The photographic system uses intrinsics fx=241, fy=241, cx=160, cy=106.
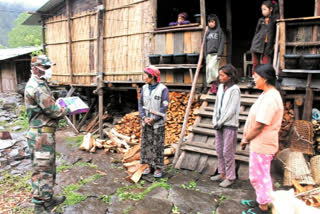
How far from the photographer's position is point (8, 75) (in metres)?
18.2

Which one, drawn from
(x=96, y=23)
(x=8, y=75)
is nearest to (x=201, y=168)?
(x=96, y=23)

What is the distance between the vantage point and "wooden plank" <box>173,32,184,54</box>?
6.13m

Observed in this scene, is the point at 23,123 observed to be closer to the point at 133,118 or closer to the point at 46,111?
the point at 133,118

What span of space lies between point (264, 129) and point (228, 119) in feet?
3.03

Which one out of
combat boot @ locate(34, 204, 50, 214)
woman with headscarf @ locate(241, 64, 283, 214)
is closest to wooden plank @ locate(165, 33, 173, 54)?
woman with headscarf @ locate(241, 64, 283, 214)

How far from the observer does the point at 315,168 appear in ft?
12.8

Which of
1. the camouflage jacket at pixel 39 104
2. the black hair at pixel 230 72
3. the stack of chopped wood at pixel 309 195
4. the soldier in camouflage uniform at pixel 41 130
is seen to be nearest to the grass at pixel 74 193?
the soldier in camouflage uniform at pixel 41 130

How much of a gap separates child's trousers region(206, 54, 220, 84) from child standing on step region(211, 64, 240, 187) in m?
1.72

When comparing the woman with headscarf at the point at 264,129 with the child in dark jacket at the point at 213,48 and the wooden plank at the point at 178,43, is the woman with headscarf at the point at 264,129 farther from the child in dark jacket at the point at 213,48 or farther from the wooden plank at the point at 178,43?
the wooden plank at the point at 178,43

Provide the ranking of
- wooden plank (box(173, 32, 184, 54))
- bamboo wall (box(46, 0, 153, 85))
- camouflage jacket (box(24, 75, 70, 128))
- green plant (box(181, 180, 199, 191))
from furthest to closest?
1. bamboo wall (box(46, 0, 153, 85))
2. wooden plank (box(173, 32, 184, 54))
3. green plant (box(181, 180, 199, 191))
4. camouflage jacket (box(24, 75, 70, 128))

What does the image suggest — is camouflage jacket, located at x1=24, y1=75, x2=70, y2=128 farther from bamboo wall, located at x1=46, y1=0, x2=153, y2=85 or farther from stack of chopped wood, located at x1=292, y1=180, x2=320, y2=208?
bamboo wall, located at x1=46, y1=0, x2=153, y2=85

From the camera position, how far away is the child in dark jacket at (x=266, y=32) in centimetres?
491

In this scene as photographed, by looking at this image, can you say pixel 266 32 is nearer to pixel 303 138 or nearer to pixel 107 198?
pixel 303 138

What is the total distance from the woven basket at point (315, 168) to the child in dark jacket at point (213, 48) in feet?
7.76
